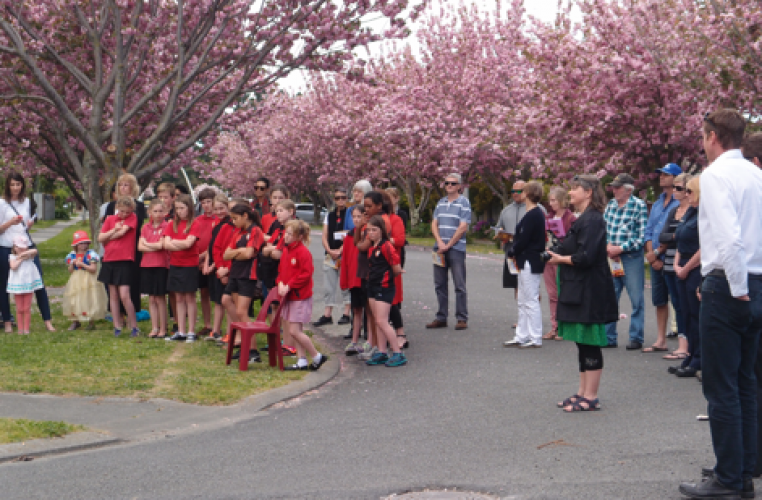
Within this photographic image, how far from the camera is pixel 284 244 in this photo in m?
9.06

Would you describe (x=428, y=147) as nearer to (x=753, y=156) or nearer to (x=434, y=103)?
(x=434, y=103)

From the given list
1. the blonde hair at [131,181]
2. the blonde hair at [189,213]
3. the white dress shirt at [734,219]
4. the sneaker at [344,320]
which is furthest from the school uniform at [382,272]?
the white dress shirt at [734,219]

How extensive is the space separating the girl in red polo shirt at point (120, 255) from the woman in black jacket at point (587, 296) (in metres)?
5.90

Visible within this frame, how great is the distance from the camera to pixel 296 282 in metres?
8.81

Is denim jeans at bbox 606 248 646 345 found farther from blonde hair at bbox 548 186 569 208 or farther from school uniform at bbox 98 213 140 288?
school uniform at bbox 98 213 140 288

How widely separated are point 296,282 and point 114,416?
8.27ft

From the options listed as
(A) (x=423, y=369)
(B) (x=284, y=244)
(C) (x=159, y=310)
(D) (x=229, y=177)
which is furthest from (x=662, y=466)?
(D) (x=229, y=177)

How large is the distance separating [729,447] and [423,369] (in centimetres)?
451

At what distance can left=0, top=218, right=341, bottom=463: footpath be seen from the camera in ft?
19.5

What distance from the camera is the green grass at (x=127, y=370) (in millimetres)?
7695

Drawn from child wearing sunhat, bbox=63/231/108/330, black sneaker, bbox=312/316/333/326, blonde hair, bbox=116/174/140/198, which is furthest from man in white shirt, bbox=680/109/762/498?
child wearing sunhat, bbox=63/231/108/330

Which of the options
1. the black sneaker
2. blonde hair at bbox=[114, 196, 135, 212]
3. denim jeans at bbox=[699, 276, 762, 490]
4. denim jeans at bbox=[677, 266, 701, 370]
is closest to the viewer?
denim jeans at bbox=[699, 276, 762, 490]

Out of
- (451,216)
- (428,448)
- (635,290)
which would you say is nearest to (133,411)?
(428,448)

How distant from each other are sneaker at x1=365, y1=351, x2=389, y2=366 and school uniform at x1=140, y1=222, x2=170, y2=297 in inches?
115
